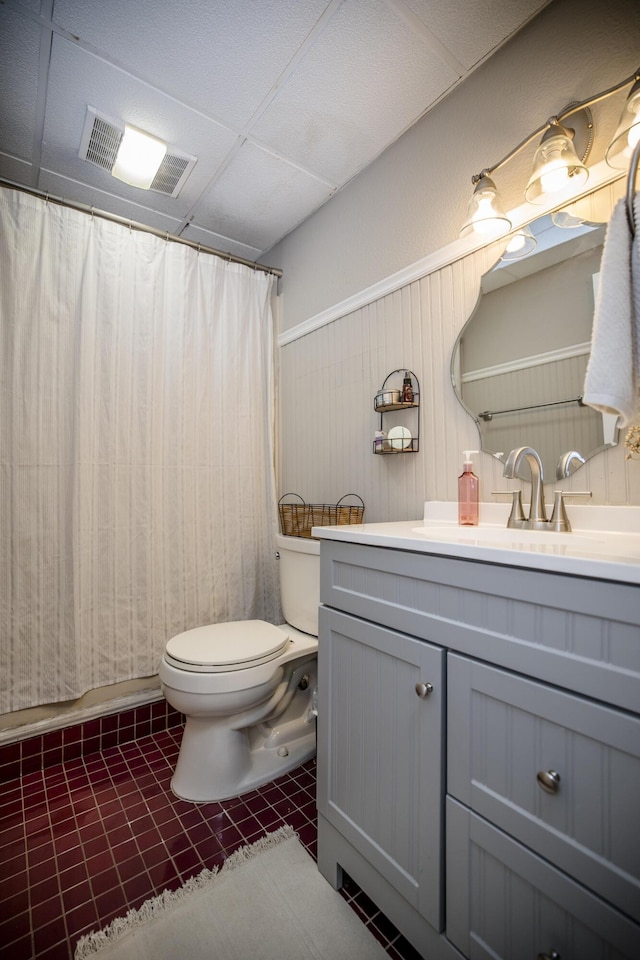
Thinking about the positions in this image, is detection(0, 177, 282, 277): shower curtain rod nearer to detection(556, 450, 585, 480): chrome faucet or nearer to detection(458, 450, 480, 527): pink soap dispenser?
detection(458, 450, 480, 527): pink soap dispenser

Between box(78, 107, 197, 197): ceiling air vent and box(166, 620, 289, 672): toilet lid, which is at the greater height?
box(78, 107, 197, 197): ceiling air vent

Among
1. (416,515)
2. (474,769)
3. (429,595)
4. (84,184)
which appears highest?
(84,184)

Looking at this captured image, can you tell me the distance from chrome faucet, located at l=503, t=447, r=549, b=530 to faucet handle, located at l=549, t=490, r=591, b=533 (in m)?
0.02

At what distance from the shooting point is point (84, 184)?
1795 millimetres

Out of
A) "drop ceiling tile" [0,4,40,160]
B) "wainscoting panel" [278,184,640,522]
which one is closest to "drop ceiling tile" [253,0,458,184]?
"wainscoting panel" [278,184,640,522]

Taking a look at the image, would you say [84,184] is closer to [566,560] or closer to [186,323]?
[186,323]

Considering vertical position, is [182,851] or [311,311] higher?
[311,311]

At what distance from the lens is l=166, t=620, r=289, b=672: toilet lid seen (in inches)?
54.2

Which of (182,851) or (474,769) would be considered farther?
(182,851)

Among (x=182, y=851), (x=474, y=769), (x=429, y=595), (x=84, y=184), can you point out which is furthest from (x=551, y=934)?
(x=84, y=184)

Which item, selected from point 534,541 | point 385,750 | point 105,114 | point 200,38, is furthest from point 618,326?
point 105,114

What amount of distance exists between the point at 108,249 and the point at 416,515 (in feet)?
5.42

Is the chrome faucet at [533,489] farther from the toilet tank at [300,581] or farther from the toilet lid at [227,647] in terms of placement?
the toilet lid at [227,647]

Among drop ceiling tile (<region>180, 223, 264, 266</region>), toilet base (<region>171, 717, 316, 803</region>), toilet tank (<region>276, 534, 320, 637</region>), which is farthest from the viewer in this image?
drop ceiling tile (<region>180, 223, 264, 266</region>)
